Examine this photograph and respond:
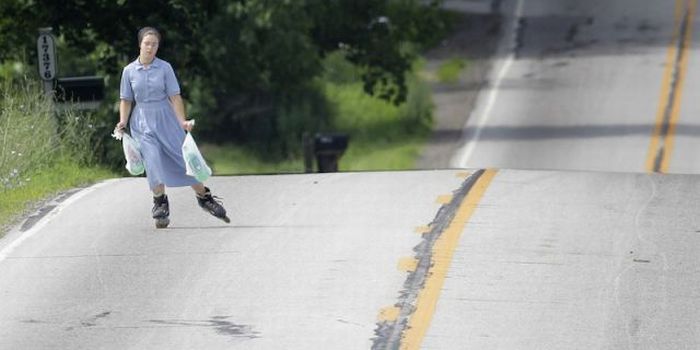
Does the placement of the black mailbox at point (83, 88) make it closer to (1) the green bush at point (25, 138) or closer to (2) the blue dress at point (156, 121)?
(1) the green bush at point (25, 138)

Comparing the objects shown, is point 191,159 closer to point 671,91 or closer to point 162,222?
point 162,222

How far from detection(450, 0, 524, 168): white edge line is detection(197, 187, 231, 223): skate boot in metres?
17.2

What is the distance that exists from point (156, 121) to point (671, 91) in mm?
25227

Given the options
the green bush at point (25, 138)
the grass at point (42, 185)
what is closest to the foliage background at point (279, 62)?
→ the green bush at point (25, 138)

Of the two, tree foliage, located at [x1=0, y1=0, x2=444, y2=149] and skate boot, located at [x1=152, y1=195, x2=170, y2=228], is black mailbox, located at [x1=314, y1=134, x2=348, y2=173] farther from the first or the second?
skate boot, located at [x1=152, y1=195, x2=170, y2=228]

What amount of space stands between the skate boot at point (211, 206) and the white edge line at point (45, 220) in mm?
1271

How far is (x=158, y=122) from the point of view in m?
14.9

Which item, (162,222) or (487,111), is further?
(487,111)

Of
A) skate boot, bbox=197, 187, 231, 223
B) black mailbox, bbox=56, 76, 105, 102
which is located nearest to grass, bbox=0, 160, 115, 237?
black mailbox, bbox=56, 76, 105, 102

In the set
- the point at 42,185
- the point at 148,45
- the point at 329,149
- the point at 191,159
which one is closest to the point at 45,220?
the point at 191,159

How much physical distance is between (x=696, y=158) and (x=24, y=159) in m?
17.0

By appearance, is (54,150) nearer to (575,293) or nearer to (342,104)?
(575,293)

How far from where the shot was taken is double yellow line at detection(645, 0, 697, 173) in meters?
32.9

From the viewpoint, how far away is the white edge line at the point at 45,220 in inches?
556
